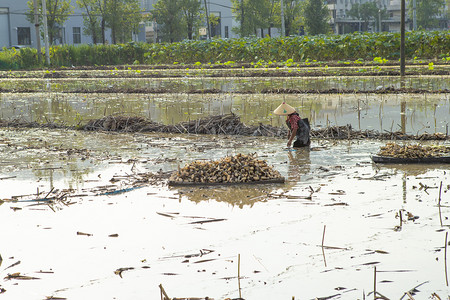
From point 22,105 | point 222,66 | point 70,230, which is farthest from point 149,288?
point 222,66

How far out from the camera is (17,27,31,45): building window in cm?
6038

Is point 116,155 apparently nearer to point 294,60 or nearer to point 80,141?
point 80,141

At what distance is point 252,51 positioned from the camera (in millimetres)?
41812

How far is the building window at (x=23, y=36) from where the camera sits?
6038cm

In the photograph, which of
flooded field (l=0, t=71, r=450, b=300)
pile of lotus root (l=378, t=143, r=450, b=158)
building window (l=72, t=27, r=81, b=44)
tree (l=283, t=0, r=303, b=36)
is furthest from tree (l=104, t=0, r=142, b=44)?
pile of lotus root (l=378, t=143, r=450, b=158)

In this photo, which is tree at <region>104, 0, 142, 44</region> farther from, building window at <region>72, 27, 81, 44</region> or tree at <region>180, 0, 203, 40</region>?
building window at <region>72, 27, 81, 44</region>

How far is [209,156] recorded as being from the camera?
10.8 metres

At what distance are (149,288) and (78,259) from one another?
3.47 feet

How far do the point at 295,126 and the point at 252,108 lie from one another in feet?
23.3

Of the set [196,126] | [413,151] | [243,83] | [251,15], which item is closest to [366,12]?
[251,15]

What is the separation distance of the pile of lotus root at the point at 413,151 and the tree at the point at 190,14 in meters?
46.9

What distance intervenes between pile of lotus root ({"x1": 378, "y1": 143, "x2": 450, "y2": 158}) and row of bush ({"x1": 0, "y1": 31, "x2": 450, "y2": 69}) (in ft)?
Result: 89.4

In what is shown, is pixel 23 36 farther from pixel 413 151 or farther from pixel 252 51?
pixel 413 151

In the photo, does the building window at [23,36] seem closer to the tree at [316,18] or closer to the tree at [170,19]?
the tree at [170,19]
